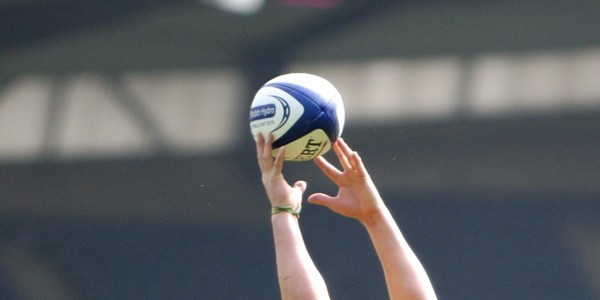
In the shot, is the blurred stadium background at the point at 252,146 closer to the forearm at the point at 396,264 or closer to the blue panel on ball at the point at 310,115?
the blue panel on ball at the point at 310,115

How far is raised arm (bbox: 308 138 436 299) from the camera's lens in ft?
7.66

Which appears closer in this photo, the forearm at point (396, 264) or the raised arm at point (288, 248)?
the raised arm at point (288, 248)

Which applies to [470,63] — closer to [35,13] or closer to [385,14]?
[385,14]

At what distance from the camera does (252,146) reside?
4047 mm

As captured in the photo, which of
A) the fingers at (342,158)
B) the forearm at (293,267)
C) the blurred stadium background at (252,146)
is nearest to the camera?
the forearm at (293,267)

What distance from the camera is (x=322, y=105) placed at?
8.48 feet

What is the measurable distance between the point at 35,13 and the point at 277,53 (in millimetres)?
959

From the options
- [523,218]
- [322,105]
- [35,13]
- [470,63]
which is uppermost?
[35,13]

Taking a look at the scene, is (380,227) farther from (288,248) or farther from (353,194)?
(288,248)

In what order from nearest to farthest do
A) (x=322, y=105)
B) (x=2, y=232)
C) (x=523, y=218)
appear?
(x=322, y=105), (x=523, y=218), (x=2, y=232)

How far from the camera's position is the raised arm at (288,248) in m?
2.22

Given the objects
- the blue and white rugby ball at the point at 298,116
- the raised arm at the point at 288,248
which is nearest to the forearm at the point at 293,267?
the raised arm at the point at 288,248

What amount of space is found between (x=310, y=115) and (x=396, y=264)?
0.42m

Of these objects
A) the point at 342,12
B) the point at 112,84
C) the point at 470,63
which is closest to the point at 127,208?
the point at 112,84
